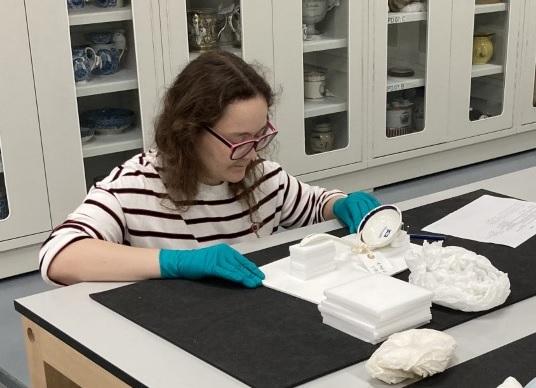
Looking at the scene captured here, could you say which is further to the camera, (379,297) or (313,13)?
(313,13)

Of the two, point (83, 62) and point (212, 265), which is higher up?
point (83, 62)

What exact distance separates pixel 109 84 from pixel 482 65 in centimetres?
188

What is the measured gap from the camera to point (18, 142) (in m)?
2.94

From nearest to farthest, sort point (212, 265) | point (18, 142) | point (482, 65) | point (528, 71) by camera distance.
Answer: point (212, 265) → point (18, 142) → point (482, 65) → point (528, 71)

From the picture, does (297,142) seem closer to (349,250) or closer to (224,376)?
(349,250)

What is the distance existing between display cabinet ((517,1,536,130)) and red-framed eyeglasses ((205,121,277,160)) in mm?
2737

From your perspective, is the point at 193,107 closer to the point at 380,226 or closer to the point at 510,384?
the point at 380,226

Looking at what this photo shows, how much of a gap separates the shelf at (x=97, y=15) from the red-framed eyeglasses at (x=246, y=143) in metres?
1.39

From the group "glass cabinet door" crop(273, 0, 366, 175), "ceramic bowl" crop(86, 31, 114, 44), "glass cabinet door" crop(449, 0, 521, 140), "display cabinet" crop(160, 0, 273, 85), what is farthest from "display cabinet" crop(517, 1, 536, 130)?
"ceramic bowl" crop(86, 31, 114, 44)

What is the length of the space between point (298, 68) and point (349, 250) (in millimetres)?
1879

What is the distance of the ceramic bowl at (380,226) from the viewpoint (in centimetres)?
172

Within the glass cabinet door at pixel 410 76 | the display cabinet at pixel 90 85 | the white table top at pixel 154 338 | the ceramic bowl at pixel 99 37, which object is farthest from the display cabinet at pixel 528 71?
the white table top at pixel 154 338

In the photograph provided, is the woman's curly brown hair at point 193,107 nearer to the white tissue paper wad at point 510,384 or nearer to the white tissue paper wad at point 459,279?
the white tissue paper wad at point 459,279

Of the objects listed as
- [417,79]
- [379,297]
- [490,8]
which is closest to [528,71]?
[490,8]
